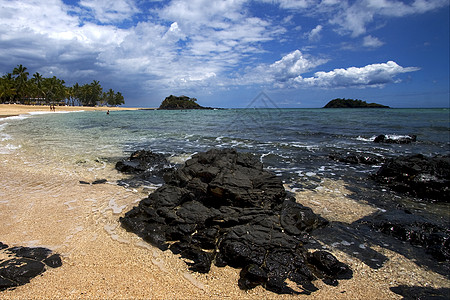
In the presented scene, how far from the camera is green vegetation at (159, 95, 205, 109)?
18338cm

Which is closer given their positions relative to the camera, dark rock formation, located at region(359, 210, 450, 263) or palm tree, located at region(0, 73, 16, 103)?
dark rock formation, located at region(359, 210, 450, 263)

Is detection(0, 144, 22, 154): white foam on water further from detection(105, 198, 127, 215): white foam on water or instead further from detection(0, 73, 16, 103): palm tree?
detection(0, 73, 16, 103): palm tree

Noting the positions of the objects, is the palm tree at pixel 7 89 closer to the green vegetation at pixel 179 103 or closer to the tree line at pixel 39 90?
the tree line at pixel 39 90

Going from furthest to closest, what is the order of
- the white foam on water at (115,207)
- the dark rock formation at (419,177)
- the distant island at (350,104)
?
the distant island at (350,104)
the dark rock formation at (419,177)
the white foam on water at (115,207)

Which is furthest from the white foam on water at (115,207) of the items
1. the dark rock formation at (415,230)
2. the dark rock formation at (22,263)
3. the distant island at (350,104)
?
the distant island at (350,104)

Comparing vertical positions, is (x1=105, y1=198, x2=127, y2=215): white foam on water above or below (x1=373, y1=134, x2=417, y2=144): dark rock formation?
below

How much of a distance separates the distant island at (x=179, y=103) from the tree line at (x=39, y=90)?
50229 millimetres

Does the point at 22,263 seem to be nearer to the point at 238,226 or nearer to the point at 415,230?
the point at 238,226

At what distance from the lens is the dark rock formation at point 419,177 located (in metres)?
8.48

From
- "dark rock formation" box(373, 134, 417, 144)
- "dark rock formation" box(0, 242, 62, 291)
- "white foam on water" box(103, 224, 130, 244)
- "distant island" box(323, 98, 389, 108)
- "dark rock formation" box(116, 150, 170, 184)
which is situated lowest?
"white foam on water" box(103, 224, 130, 244)

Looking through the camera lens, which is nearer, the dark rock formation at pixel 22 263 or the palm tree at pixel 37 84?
the dark rock formation at pixel 22 263

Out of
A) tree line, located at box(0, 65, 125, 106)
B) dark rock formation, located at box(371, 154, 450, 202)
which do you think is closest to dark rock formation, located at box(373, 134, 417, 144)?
dark rock formation, located at box(371, 154, 450, 202)

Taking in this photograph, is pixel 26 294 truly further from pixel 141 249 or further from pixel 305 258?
pixel 305 258

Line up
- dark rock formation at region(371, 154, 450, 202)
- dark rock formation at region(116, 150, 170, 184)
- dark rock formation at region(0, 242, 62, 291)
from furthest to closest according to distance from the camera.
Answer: dark rock formation at region(116, 150, 170, 184)
dark rock formation at region(371, 154, 450, 202)
dark rock formation at region(0, 242, 62, 291)
